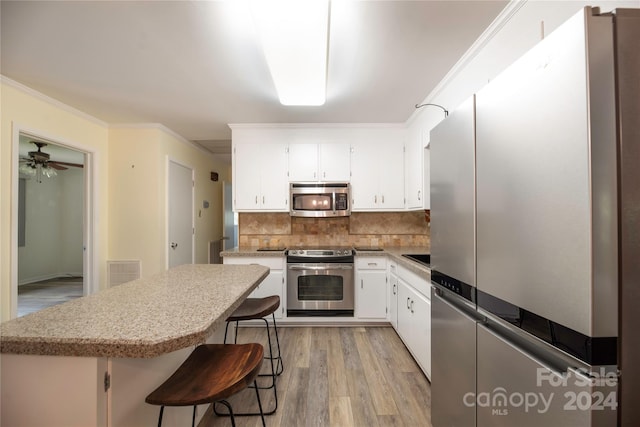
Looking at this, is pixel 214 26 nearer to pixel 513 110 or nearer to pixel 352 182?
pixel 513 110

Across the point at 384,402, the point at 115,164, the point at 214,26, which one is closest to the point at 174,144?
the point at 115,164

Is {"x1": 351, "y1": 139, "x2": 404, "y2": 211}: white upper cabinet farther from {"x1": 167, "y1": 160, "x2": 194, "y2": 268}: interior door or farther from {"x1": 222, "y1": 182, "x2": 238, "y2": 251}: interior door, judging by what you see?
{"x1": 222, "y1": 182, "x2": 238, "y2": 251}: interior door

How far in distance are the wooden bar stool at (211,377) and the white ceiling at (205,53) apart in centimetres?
180

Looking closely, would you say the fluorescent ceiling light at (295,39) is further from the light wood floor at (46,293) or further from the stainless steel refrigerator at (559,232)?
the light wood floor at (46,293)

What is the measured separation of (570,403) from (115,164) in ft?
14.2

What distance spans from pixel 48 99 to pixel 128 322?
294cm

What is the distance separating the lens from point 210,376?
3.37ft

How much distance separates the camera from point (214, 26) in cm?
158

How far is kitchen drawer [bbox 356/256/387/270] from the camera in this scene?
303 cm

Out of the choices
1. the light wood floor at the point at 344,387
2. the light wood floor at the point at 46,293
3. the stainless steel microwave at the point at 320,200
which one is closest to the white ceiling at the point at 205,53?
the stainless steel microwave at the point at 320,200

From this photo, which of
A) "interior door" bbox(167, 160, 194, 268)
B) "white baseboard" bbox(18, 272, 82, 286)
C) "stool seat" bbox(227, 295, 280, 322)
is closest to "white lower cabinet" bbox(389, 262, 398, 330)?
"stool seat" bbox(227, 295, 280, 322)

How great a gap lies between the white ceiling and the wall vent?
181 centimetres

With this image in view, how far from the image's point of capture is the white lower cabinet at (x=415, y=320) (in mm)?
1935

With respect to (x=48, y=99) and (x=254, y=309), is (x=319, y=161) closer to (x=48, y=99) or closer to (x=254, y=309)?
(x=254, y=309)
